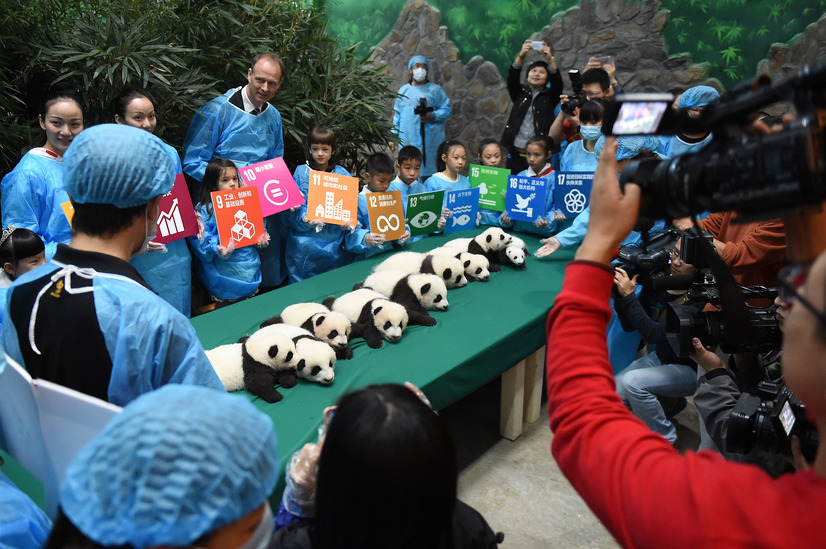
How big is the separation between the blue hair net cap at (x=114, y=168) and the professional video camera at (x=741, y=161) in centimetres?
109

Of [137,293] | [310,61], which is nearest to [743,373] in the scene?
[137,293]

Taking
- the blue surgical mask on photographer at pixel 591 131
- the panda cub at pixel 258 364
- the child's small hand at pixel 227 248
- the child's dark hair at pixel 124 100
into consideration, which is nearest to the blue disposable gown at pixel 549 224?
the blue surgical mask on photographer at pixel 591 131

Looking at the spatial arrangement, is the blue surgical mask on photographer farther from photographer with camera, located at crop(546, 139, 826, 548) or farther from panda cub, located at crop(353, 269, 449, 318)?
photographer with camera, located at crop(546, 139, 826, 548)

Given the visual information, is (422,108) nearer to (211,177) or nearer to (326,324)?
(211,177)

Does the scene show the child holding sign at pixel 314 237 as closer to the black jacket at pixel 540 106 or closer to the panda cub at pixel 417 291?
the panda cub at pixel 417 291

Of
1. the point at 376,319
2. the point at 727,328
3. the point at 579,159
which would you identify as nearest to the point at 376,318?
the point at 376,319

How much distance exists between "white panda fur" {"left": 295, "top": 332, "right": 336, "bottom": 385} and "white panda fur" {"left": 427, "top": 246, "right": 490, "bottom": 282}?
4.71 feet

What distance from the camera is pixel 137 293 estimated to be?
4.55ft

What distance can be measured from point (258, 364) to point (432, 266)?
1.40m

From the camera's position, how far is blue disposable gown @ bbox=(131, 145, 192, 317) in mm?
3559

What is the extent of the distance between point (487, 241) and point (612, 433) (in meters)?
3.13

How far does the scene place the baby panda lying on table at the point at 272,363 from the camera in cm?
243

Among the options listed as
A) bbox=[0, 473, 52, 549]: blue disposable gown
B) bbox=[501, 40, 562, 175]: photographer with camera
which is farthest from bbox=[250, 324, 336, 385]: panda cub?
bbox=[501, 40, 562, 175]: photographer with camera

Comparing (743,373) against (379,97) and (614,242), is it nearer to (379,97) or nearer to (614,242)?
(614,242)
